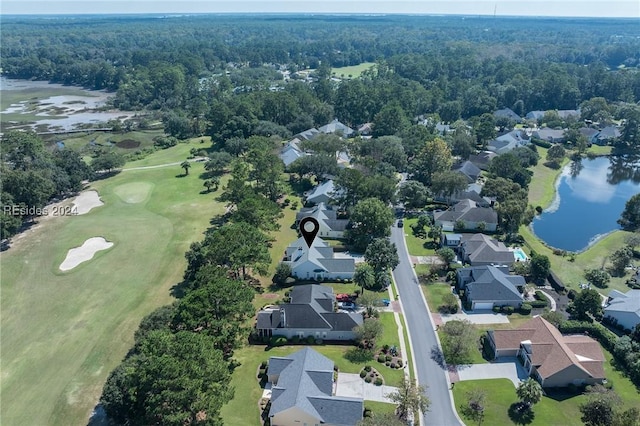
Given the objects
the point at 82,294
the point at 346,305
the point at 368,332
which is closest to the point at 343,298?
the point at 346,305

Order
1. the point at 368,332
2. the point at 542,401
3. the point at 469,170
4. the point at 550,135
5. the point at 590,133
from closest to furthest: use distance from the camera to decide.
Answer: the point at 542,401 < the point at 368,332 < the point at 469,170 < the point at 550,135 < the point at 590,133

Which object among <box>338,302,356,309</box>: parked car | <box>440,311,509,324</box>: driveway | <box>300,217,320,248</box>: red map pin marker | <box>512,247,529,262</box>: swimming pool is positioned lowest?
<box>440,311,509,324</box>: driveway

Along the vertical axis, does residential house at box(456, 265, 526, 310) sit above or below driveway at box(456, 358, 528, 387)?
above

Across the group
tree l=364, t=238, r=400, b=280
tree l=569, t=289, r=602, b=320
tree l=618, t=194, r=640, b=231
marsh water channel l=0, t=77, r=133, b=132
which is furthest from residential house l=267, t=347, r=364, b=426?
marsh water channel l=0, t=77, r=133, b=132

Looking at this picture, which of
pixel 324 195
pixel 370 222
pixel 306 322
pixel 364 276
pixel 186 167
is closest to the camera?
pixel 306 322

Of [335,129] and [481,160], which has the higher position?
[335,129]

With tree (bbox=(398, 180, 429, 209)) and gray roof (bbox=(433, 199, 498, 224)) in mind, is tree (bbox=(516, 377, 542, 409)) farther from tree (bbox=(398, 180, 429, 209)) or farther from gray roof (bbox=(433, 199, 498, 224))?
tree (bbox=(398, 180, 429, 209))

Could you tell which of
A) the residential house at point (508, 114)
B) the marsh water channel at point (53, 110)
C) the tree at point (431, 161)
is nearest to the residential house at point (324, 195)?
the tree at point (431, 161)

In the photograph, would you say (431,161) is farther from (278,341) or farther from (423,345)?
(278,341)
